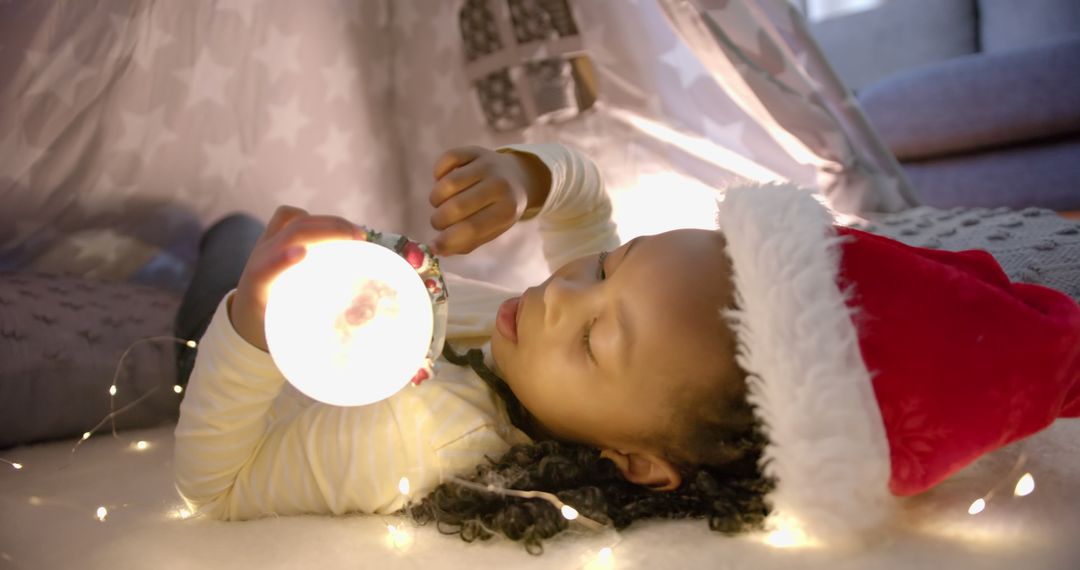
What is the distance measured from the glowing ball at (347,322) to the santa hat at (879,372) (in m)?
0.30

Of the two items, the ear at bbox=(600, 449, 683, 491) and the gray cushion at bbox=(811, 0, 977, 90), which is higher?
the ear at bbox=(600, 449, 683, 491)

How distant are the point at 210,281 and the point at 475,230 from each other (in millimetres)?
513

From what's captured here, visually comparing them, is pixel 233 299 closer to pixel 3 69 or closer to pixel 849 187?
pixel 3 69

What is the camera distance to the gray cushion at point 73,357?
96 cm

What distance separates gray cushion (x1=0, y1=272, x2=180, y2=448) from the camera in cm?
96

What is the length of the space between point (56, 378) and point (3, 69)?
0.42 meters

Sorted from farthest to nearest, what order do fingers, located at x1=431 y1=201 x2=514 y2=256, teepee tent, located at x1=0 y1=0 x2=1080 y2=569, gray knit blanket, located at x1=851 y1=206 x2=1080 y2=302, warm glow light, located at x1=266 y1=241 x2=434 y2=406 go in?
1. gray knit blanket, located at x1=851 y1=206 x2=1080 y2=302
2. fingers, located at x1=431 y1=201 x2=514 y2=256
3. teepee tent, located at x1=0 y1=0 x2=1080 y2=569
4. warm glow light, located at x1=266 y1=241 x2=434 y2=406

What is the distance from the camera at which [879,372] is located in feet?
2.08

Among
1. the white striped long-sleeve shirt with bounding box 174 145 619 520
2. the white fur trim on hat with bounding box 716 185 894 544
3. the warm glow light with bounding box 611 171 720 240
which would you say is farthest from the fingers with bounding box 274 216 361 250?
the warm glow light with bounding box 611 171 720 240

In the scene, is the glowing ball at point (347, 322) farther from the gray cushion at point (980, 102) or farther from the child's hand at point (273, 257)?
the gray cushion at point (980, 102)

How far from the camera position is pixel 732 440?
2.41 ft

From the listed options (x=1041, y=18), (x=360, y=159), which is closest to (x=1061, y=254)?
(x=360, y=159)

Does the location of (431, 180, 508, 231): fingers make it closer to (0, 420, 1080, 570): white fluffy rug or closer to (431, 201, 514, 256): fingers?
(431, 201, 514, 256): fingers

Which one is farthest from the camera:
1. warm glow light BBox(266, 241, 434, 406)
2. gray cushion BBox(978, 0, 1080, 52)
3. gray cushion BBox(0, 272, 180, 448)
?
gray cushion BBox(978, 0, 1080, 52)
